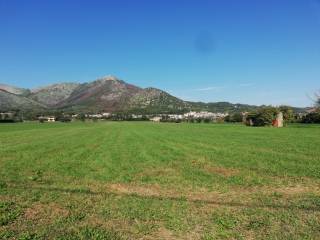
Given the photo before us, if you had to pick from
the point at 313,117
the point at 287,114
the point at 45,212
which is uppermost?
the point at 287,114

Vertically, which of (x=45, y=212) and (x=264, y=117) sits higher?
(x=264, y=117)

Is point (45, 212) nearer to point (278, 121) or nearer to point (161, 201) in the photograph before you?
point (161, 201)

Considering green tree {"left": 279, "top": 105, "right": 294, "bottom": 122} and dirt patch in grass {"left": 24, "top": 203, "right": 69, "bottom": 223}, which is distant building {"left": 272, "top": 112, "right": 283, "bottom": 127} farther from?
dirt patch in grass {"left": 24, "top": 203, "right": 69, "bottom": 223}

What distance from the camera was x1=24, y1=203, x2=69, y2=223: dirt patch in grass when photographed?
9117mm

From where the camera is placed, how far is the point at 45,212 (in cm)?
965

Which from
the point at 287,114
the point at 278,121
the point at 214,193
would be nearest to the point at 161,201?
the point at 214,193

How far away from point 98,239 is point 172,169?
968 cm

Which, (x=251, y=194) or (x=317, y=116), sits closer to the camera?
(x=251, y=194)

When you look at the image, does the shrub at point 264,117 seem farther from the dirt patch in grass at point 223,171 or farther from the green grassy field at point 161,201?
the dirt patch in grass at point 223,171

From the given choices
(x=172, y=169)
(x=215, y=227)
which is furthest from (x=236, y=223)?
(x=172, y=169)

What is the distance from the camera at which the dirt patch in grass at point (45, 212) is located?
9117 millimetres

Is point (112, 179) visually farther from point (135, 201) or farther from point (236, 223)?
point (236, 223)

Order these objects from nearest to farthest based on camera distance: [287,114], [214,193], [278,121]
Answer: [214,193] < [278,121] < [287,114]

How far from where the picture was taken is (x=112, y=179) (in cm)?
1466
